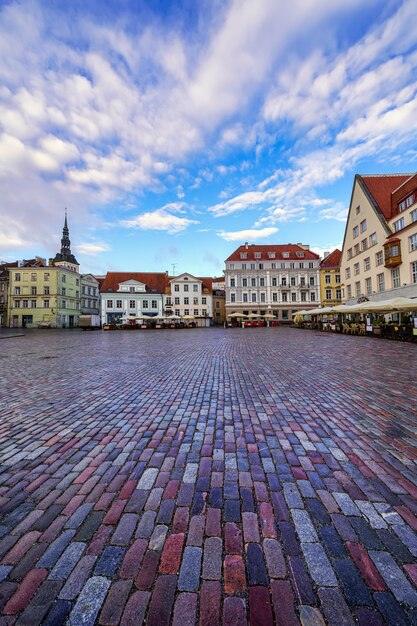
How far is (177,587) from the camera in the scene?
67.2 inches

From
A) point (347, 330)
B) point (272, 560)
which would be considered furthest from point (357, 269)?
point (272, 560)

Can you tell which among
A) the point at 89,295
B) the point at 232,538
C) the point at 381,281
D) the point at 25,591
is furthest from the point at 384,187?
the point at 89,295

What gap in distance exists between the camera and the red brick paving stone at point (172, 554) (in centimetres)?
183

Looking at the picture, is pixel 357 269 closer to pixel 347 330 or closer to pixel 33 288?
pixel 347 330

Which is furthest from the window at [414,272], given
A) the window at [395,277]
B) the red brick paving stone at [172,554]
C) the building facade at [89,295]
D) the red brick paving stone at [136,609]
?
the building facade at [89,295]

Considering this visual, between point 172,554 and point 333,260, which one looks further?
point 333,260

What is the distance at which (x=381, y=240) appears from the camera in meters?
30.9

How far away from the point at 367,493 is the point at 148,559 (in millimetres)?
1949

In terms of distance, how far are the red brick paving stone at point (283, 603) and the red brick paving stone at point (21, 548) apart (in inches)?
66.0

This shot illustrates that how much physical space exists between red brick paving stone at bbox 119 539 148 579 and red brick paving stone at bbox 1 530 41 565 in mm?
724

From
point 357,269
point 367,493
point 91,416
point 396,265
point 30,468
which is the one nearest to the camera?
point 367,493

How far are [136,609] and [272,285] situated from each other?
200 ft

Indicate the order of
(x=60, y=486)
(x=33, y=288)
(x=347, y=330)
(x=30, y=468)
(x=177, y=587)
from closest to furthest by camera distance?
1. (x=177, y=587)
2. (x=60, y=486)
3. (x=30, y=468)
4. (x=347, y=330)
5. (x=33, y=288)

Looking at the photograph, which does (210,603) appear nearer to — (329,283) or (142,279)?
(329,283)
